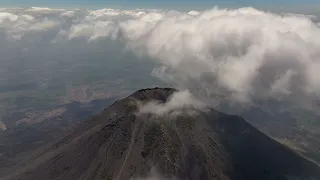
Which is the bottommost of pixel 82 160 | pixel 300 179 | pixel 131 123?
pixel 300 179

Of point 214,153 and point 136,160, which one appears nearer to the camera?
point 136,160

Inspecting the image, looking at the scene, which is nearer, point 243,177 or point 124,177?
point 124,177

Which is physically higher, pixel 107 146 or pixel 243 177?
pixel 107 146

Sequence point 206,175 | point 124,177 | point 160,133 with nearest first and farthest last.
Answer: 1. point 124,177
2. point 206,175
3. point 160,133

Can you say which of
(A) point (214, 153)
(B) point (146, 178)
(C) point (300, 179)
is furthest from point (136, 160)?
(C) point (300, 179)

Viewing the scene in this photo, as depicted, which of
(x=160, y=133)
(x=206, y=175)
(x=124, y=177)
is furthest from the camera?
(x=160, y=133)

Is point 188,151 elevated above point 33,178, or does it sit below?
above

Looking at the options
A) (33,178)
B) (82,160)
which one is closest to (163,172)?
(82,160)

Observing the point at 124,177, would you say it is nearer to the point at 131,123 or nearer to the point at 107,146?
the point at 107,146

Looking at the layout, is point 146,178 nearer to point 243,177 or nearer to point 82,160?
point 82,160
